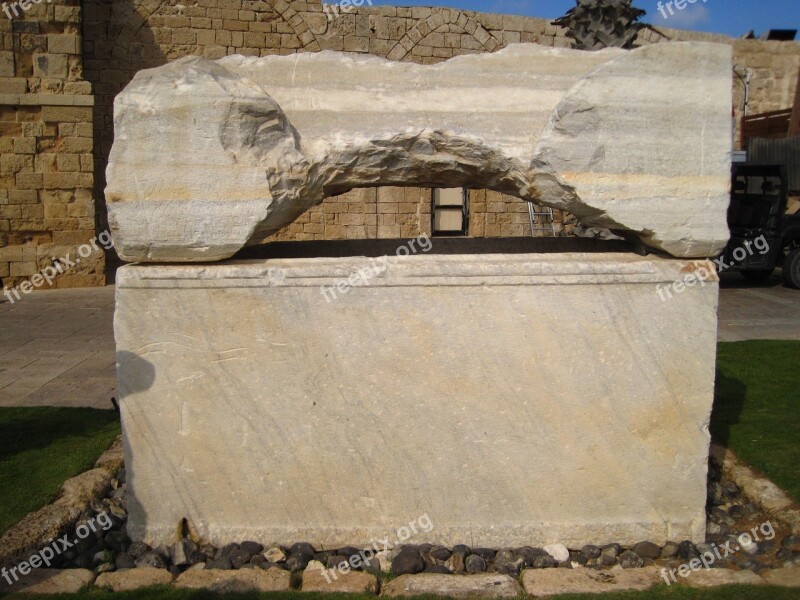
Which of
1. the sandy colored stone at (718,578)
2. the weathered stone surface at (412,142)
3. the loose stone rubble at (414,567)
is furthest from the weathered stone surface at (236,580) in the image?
the sandy colored stone at (718,578)

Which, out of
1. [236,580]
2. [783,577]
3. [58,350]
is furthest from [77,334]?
[783,577]

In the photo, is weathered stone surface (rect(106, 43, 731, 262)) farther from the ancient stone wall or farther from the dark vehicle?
the dark vehicle

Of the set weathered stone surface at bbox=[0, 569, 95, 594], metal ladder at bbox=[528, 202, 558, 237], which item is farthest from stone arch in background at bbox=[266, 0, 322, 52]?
weathered stone surface at bbox=[0, 569, 95, 594]

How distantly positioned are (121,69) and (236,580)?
9.75 meters

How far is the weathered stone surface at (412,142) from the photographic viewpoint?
8.72 ft

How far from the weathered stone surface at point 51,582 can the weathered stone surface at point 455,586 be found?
1076 millimetres

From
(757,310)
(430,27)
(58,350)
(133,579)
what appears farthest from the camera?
(430,27)

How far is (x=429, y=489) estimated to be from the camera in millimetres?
2795

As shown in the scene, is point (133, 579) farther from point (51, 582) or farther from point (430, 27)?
point (430, 27)

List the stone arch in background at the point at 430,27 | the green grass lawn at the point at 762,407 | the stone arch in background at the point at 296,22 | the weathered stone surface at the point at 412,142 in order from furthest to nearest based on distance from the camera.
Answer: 1. the stone arch in background at the point at 430,27
2. the stone arch in background at the point at 296,22
3. the green grass lawn at the point at 762,407
4. the weathered stone surface at the point at 412,142

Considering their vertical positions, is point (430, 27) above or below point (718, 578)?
above

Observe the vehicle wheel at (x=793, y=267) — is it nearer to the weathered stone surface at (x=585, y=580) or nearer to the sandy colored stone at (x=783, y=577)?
the sandy colored stone at (x=783, y=577)

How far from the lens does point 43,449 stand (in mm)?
3762

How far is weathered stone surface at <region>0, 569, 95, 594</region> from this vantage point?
2.51 meters
